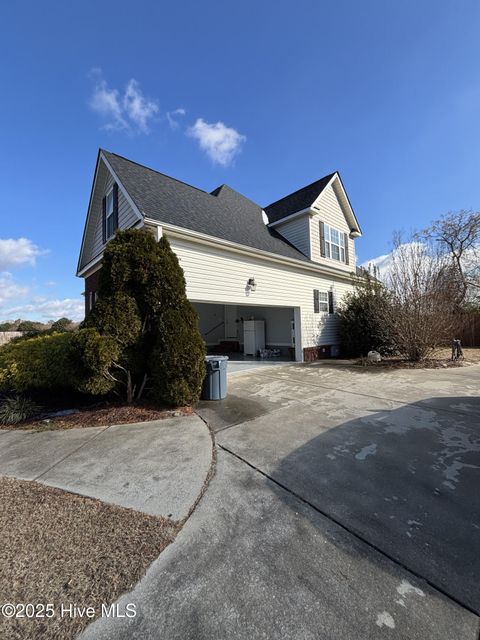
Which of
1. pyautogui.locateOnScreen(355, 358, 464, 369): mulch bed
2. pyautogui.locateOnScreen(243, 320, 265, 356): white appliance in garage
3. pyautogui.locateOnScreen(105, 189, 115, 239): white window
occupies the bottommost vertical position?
pyautogui.locateOnScreen(355, 358, 464, 369): mulch bed

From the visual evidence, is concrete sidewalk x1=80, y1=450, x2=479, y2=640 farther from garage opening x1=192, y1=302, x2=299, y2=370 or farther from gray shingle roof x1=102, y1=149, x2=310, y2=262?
garage opening x1=192, y1=302, x2=299, y2=370

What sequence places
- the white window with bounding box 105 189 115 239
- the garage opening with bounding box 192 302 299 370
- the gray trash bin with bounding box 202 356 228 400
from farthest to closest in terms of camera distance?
the garage opening with bounding box 192 302 299 370
the white window with bounding box 105 189 115 239
the gray trash bin with bounding box 202 356 228 400

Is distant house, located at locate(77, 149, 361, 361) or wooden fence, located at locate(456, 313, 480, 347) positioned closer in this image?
distant house, located at locate(77, 149, 361, 361)

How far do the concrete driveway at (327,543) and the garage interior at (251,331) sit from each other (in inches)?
306

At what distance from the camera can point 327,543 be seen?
79.1 inches

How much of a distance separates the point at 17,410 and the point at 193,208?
730cm

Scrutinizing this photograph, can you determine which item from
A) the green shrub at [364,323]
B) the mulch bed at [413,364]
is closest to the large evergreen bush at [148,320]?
the mulch bed at [413,364]

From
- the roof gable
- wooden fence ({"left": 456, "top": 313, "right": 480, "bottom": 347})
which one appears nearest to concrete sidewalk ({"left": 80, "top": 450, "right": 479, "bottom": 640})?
the roof gable

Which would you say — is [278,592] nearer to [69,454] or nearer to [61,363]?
[69,454]

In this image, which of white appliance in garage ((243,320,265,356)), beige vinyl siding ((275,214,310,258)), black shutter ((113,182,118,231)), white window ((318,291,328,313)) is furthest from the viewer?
white appliance in garage ((243,320,265,356))

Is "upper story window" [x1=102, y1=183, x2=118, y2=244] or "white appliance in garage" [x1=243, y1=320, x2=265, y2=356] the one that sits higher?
"upper story window" [x1=102, y1=183, x2=118, y2=244]

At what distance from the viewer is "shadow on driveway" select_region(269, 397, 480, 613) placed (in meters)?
1.87

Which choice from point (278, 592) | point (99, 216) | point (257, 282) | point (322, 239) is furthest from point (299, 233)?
point (278, 592)

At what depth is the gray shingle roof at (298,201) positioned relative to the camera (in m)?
12.6
